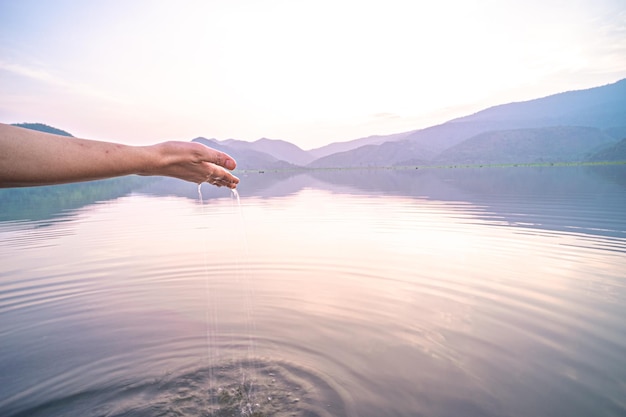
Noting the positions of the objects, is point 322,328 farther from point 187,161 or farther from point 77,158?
point 77,158

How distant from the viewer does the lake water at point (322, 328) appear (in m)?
5.70

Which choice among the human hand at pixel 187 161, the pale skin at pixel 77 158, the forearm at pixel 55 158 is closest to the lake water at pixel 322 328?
the human hand at pixel 187 161

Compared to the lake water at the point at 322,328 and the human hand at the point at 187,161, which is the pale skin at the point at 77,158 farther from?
the lake water at the point at 322,328

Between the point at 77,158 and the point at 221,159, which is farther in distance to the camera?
the point at 221,159

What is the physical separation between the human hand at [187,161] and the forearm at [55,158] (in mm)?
166

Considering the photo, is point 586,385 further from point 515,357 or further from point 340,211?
point 340,211

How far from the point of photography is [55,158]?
1824mm

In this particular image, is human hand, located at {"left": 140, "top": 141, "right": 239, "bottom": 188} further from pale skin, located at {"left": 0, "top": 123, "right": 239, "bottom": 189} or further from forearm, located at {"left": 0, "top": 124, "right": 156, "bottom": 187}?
forearm, located at {"left": 0, "top": 124, "right": 156, "bottom": 187}

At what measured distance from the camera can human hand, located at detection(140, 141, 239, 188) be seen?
2.43 meters

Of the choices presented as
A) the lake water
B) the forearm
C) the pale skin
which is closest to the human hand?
the pale skin

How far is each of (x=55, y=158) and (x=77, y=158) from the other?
114 millimetres

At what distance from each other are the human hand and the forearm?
0.55 feet

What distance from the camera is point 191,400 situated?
18.9 feet

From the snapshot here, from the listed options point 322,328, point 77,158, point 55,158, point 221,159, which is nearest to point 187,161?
point 221,159
